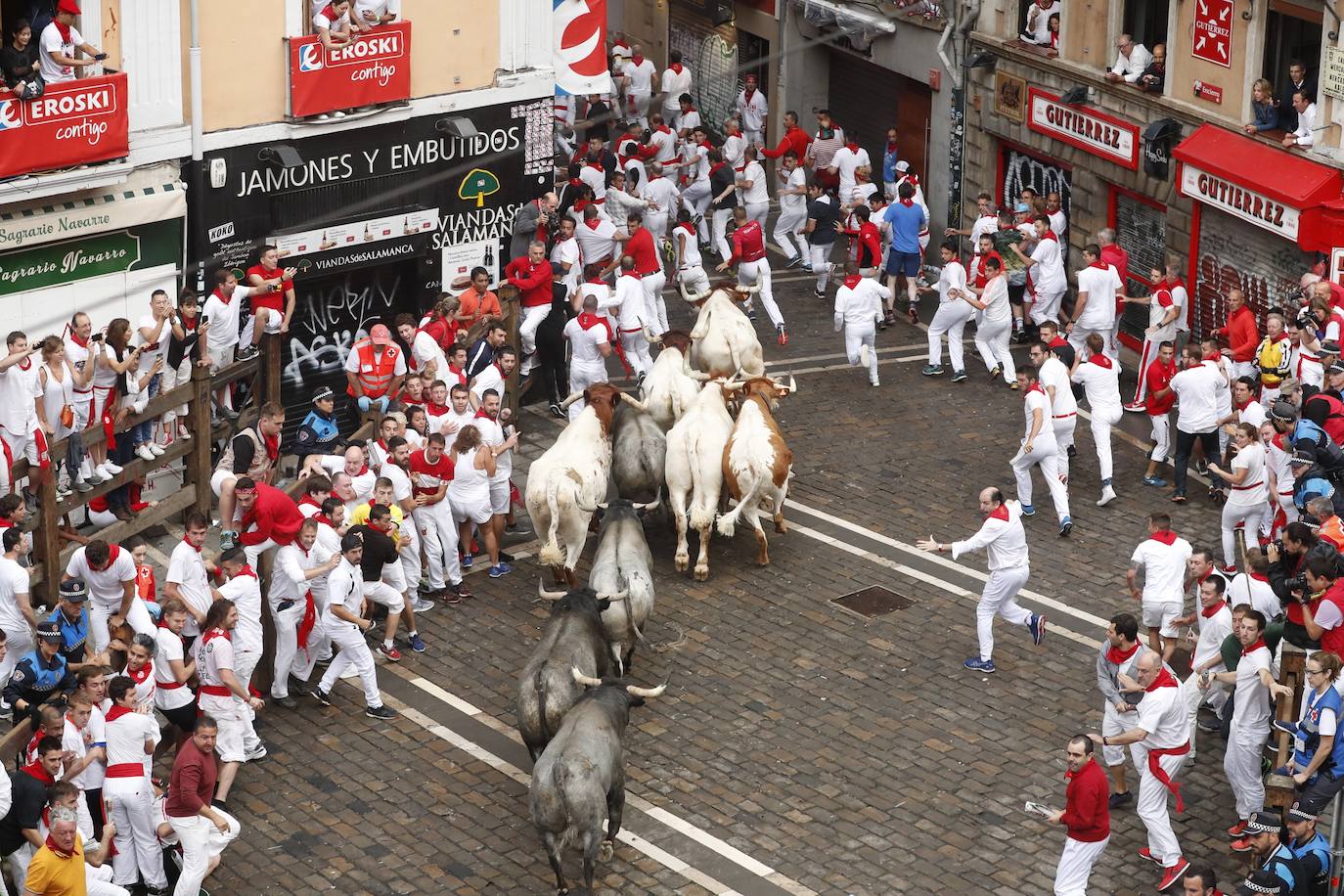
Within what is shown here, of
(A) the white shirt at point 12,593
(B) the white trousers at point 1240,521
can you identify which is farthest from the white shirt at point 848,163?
(A) the white shirt at point 12,593

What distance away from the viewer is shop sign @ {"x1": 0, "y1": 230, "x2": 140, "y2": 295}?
21.7 m

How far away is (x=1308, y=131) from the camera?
24.6 meters

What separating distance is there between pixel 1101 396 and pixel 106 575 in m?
11.2

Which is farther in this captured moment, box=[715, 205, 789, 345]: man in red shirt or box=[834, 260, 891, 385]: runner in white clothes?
box=[715, 205, 789, 345]: man in red shirt

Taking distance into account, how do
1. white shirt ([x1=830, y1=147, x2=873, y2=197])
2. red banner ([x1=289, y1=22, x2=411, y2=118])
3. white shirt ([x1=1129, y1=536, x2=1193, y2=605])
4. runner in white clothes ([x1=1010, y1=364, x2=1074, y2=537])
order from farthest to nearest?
1. white shirt ([x1=830, y1=147, x2=873, y2=197])
2. red banner ([x1=289, y1=22, x2=411, y2=118])
3. runner in white clothes ([x1=1010, y1=364, x2=1074, y2=537])
4. white shirt ([x1=1129, y1=536, x2=1193, y2=605])

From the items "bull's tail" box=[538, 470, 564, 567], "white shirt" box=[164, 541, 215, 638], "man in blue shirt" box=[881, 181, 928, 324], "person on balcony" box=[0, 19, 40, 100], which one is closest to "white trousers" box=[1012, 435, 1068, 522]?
"bull's tail" box=[538, 470, 564, 567]

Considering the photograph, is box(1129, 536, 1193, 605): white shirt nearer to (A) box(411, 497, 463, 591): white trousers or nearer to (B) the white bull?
(B) the white bull

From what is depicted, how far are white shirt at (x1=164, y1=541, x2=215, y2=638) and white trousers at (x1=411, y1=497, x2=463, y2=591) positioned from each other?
290cm

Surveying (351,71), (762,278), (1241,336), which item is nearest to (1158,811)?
(1241,336)

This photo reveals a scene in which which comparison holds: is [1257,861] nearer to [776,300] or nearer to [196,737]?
[196,737]

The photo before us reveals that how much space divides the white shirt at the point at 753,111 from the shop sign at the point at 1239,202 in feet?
37.9

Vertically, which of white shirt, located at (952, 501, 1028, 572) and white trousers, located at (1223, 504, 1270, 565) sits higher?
white shirt, located at (952, 501, 1028, 572)

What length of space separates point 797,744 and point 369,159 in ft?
34.0

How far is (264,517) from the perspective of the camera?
730 inches
